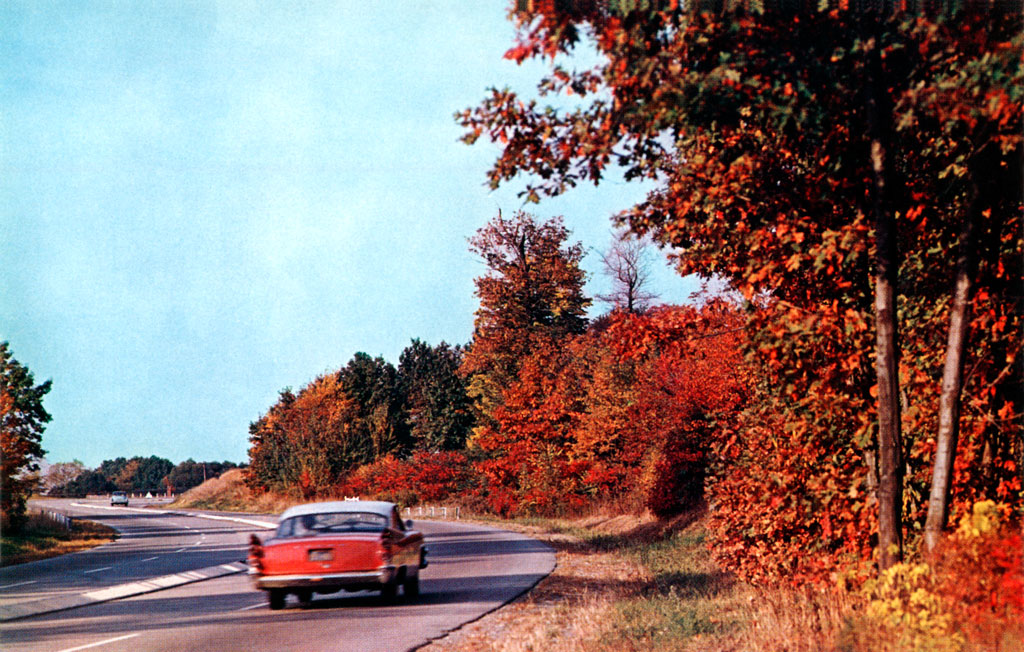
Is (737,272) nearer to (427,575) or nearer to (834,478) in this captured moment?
(834,478)

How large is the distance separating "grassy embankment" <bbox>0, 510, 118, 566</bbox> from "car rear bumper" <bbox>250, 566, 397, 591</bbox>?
21.2 m

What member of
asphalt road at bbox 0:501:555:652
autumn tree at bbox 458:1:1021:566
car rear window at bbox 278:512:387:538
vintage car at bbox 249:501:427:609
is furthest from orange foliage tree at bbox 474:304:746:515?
vintage car at bbox 249:501:427:609

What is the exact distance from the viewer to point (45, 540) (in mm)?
44312

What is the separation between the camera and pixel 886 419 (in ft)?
31.4

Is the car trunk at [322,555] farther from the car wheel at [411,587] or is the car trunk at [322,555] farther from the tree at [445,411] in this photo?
the tree at [445,411]

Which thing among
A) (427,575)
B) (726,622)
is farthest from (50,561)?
(726,622)

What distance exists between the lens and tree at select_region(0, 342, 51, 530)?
42250 mm

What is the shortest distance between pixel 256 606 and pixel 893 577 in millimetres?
11224

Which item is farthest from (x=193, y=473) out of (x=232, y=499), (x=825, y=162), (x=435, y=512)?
(x=825, y=162)

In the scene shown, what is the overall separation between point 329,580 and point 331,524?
193 centimetres

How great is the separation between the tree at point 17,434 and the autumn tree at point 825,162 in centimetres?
3766

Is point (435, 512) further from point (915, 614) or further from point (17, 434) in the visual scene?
point (915, 614)

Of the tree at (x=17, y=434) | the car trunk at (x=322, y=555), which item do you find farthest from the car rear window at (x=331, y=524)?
the tree at (x=17, y=434)

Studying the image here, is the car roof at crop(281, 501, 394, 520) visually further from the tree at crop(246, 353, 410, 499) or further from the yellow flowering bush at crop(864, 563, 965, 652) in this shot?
the tree at crop(246, 353, 410, 499)
